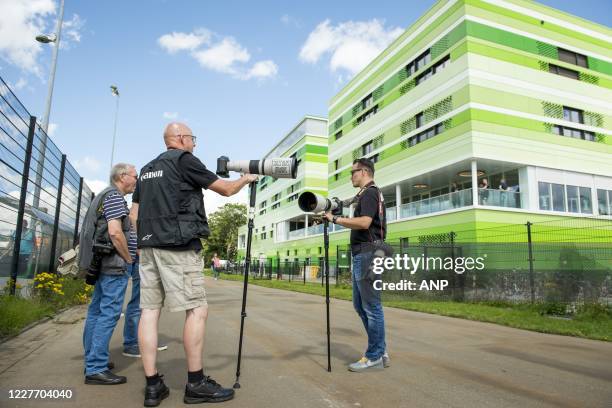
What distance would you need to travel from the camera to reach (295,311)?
9523mm

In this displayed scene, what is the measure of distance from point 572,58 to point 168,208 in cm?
2915

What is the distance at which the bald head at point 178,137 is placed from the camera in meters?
3.48

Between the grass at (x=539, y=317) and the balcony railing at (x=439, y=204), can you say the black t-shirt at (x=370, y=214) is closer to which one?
the grass at (x=539, y=317)

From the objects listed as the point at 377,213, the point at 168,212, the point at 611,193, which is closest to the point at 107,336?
the point at 168,212

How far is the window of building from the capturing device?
79.7 feet

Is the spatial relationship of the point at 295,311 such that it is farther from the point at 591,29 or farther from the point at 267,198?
the point at 267,198

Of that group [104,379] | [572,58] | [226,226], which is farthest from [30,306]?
[226,226]

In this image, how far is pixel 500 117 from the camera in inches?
873

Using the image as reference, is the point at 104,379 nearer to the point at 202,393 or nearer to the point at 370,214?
the point at 202,393

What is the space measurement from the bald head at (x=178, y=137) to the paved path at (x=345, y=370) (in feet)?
6.45

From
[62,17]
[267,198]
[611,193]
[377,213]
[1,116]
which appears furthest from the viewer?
[267,198]

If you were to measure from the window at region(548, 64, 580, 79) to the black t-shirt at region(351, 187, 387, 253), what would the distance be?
25060 mm

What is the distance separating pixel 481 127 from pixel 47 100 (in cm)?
1916

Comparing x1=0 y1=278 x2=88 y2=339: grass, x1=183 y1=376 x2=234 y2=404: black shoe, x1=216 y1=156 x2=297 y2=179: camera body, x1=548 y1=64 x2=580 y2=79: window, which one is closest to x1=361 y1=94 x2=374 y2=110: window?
x1=548 y1=64 x2=580 y2=79: window
